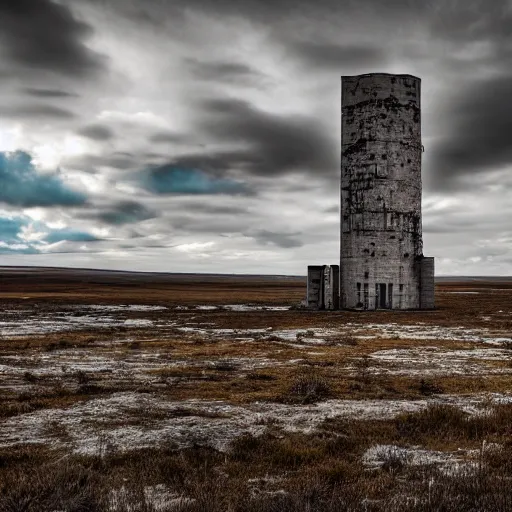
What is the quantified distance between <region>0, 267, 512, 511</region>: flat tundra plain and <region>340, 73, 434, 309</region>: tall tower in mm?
22733

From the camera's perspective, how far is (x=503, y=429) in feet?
30.1

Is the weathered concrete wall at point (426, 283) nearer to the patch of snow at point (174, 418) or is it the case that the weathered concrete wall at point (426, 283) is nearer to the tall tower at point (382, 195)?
the tall tower at point (382, 195)

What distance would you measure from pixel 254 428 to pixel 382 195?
116 feet

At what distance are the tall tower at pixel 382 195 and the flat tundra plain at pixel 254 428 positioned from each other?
22.7 meters

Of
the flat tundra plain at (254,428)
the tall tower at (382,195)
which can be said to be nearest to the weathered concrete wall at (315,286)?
the tall tower at (382,195)

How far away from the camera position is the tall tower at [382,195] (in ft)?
141

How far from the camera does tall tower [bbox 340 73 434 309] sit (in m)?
43.0

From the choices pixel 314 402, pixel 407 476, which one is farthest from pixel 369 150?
pixel 407 476

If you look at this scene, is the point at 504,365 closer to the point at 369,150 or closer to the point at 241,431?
the point at 241,431

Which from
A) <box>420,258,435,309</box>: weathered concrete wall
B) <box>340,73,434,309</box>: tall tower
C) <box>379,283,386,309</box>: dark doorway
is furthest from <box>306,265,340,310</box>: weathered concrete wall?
<box>420,258,435,309</box>: weathered concrete wall

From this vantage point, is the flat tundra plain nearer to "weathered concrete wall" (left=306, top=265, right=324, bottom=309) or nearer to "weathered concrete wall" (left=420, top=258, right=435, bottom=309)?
"weathered concrete wall" (left=306, top=265, right=324, bottom=309)

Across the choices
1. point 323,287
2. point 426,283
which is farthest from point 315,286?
point 426,283

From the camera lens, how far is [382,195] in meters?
42.8

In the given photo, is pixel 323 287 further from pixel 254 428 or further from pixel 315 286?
pixel 254 428
